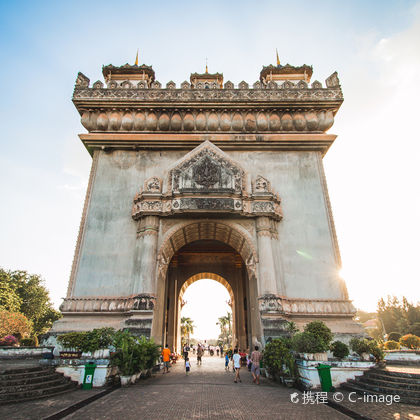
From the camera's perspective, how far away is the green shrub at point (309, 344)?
9.05 meters

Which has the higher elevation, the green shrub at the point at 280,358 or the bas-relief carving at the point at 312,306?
the bas-relief carving at the point at 312,306

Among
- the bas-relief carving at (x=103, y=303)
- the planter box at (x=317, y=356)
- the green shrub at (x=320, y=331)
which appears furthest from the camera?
the bas-relief carving at (x=103, y=303)

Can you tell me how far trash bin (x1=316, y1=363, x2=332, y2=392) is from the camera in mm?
8219

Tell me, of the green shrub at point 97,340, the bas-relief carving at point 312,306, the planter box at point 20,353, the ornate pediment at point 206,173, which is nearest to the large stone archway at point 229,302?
the bas-relief carving at point 312,306

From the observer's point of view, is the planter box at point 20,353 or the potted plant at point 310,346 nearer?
Answer: the potted plant at point 310,346

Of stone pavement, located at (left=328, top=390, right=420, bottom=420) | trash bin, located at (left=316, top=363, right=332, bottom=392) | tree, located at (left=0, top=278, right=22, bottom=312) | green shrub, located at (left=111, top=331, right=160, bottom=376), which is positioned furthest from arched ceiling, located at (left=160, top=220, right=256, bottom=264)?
tree, located at (left=0, top=278, right=22, bottom=312)

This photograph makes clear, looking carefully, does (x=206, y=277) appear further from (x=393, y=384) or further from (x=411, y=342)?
(x=411, y=342)

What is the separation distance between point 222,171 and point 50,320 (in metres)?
47.9

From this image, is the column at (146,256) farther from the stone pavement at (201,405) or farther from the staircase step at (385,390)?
the staircase step at (385,390)

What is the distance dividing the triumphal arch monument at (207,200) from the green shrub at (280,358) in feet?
5.12

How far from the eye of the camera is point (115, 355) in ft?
32.1

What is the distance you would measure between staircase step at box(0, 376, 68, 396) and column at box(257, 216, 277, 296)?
28.0 ft

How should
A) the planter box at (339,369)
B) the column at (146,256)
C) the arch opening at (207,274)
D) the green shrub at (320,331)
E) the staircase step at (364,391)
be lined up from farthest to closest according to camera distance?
1. the arch opening at (207,274)
2. the column at (146,256)
3. the green shrub at (320,331)
4. the planter box at (339,369)
5. the staircase step at (364,391)

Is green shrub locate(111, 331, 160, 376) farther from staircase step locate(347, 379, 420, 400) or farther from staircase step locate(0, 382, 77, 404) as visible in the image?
staircase step locate(347, 379, 420, 400)
